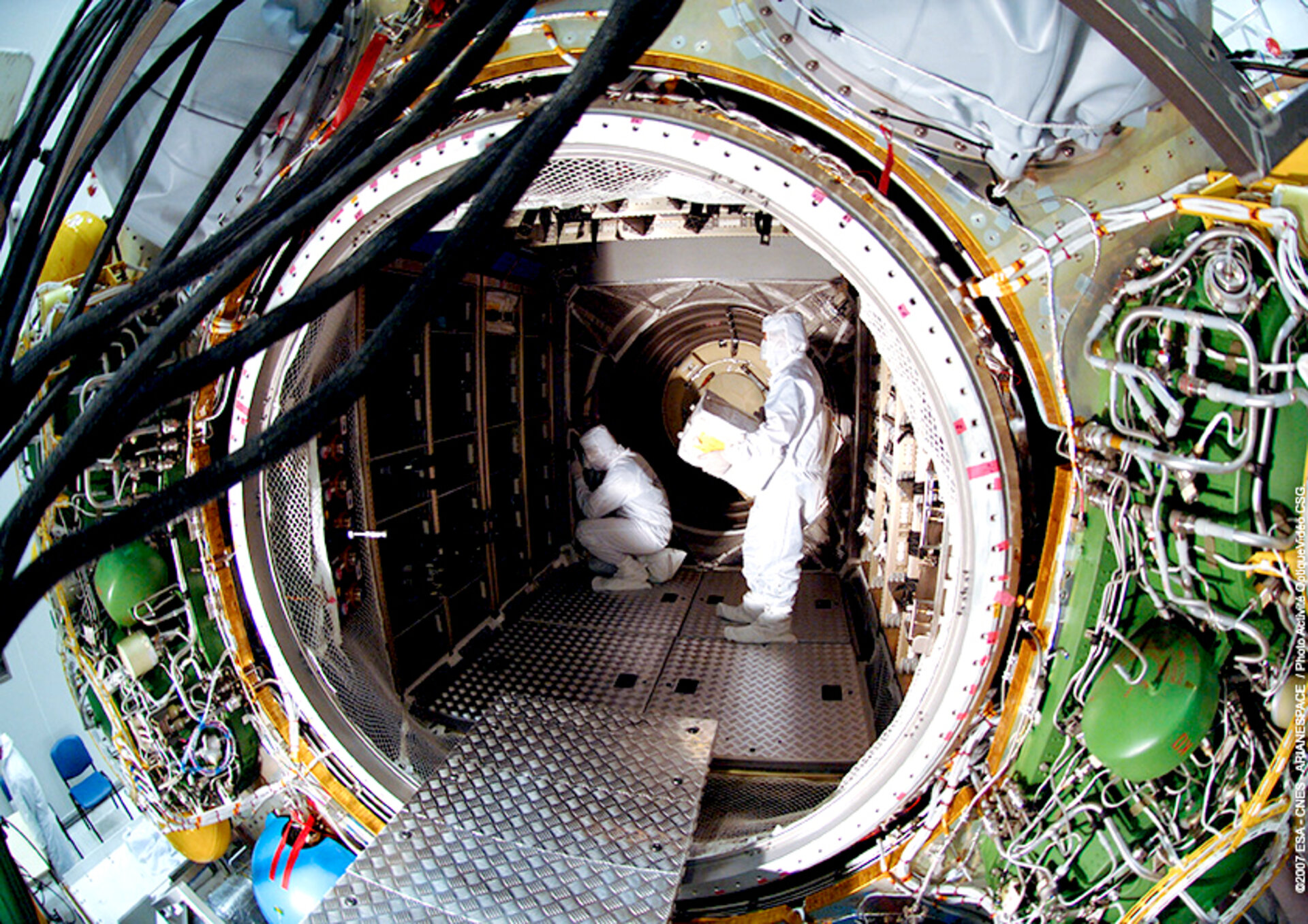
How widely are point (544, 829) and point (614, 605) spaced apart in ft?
7.60

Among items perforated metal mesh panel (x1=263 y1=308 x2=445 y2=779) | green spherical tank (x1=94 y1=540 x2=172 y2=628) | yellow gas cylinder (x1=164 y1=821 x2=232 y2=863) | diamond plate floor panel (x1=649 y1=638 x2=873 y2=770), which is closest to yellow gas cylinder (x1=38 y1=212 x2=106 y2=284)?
perforated metal mesh panel (x1=263 y1=308 x2=445 y2=779)

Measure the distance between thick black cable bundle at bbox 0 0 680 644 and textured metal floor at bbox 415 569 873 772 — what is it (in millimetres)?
2906

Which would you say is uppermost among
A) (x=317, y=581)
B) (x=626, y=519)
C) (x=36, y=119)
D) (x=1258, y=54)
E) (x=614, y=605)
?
(x=1258, y=54)

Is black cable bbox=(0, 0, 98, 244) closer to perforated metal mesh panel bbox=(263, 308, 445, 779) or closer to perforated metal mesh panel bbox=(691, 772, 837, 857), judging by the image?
perforated metal mesh panel bbox=(263, 308, 445, 779)

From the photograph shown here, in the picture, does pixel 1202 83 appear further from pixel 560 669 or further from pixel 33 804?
pixel 33 804

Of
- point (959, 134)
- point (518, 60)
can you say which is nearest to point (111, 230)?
point (518, 60)

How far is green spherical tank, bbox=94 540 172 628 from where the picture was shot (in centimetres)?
252

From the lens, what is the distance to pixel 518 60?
2.06m

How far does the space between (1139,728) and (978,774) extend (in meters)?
0.57

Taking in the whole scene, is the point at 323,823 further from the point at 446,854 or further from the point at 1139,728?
the point at 1139,728

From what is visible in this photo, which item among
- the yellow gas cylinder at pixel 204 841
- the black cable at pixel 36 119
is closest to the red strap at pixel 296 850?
the yellow gas cylinder at pixel 204 841

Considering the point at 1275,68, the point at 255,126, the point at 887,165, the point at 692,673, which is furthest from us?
the point at 692,673

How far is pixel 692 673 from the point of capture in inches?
155

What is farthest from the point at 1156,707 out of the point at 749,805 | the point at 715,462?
the point at 715,462
